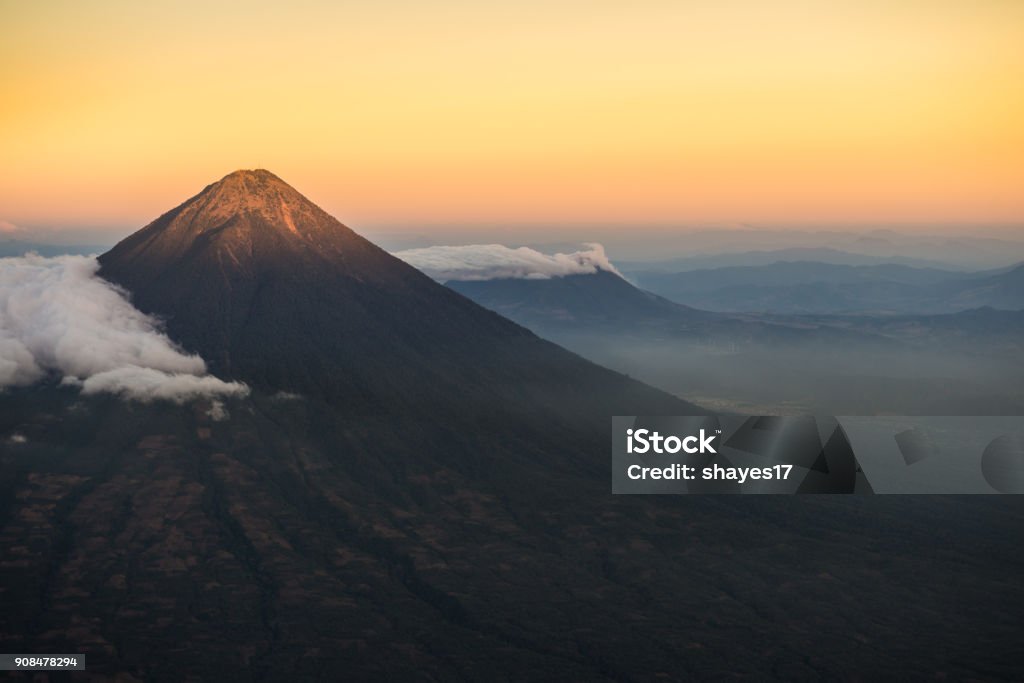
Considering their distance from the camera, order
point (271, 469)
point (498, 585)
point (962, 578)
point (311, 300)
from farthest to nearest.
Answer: point (311, 300) → point (271, 469) → point (962, 578) → point (498, 585)

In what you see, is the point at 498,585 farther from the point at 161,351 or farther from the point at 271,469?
the point at 161,351

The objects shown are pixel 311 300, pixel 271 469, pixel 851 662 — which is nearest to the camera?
pixel 851 662

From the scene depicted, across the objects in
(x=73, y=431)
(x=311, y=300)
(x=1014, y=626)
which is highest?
(x=311, y=300)

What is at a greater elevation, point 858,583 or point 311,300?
point 311,300

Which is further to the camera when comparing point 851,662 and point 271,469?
point 271,469

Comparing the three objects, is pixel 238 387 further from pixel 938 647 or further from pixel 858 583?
pixel 938 647

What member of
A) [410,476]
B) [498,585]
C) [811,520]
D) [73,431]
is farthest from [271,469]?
[811,520]
